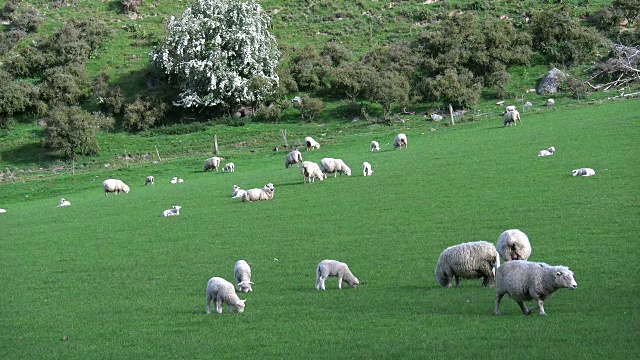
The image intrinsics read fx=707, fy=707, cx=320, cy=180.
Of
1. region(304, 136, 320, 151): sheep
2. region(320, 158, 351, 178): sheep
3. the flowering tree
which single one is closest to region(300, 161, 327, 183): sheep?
region(320, 158, 351, 178): sheep

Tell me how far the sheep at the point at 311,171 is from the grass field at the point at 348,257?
85cm

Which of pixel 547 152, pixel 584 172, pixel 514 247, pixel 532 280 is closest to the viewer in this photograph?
pixel 532 280

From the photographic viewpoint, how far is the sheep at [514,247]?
16.4 metres

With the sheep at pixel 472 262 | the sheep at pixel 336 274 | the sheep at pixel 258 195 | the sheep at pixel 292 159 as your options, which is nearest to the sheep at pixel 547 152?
the sheep at pixel 258 195

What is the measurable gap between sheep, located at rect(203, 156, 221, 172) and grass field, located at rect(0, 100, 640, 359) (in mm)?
6517

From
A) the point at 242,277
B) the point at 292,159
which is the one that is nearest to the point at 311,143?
the point at 292,159

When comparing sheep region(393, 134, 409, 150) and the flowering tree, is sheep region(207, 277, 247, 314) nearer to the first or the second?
sheep region(393, 134, 409, 150)

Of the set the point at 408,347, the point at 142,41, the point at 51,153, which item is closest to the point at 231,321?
the point at 408,347

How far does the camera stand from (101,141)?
2657 inches

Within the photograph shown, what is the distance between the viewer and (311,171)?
126 feet

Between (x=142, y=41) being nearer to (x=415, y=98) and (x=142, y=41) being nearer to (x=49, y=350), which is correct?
(x=415, y=98)

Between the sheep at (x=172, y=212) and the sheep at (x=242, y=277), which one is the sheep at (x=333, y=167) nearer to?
the sheep at (x=172, y=212)

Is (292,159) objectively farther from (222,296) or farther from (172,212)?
(222,296)

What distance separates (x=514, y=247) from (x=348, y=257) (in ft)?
17.9
